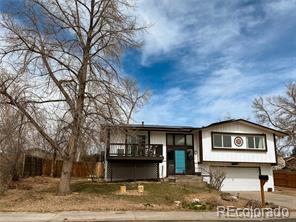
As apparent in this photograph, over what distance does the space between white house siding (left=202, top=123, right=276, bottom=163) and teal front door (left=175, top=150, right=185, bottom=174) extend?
176 centimetres

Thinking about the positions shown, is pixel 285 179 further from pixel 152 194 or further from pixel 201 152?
pixel 152 194

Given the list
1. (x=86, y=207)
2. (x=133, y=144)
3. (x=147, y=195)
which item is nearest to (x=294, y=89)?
(x=133, y=144)

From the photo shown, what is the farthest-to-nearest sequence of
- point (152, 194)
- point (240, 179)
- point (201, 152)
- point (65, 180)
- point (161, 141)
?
point (240, 179) → point (161, 141) → point (201, 152) → point (152, 194) → point (65, 180)

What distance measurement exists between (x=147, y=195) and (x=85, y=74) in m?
7.03

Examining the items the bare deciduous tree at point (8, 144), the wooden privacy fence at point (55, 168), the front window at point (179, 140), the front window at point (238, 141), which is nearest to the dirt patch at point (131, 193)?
the bare deciduous tree at point (8, 144)

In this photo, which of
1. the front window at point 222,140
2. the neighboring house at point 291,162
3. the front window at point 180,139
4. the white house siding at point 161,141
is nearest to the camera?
the white house siding at point 161,141

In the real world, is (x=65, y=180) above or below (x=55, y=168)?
below

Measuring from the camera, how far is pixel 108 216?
11945 mm

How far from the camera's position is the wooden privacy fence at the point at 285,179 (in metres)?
30.3

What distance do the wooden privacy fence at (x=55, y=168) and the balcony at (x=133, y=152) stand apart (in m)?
5.40

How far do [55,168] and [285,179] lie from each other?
2225cm

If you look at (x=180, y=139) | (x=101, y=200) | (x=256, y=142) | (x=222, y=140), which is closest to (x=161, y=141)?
(x=180, y=139)

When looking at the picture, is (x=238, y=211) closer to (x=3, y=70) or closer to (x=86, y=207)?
(x=86, y=207)

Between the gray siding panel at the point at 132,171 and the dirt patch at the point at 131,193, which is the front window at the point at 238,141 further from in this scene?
the dirt patch at the point at 131,193
